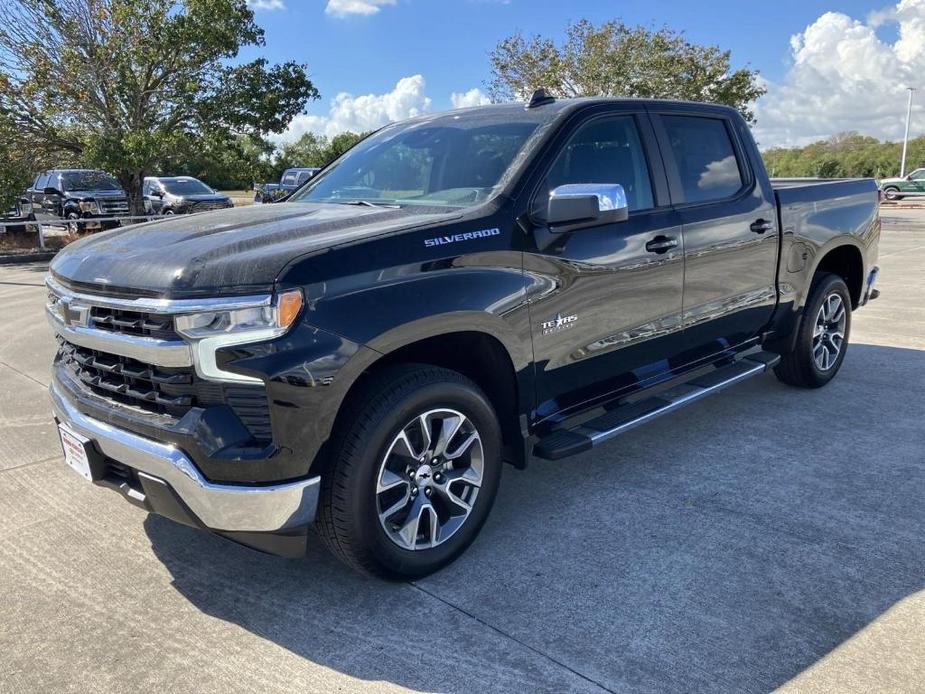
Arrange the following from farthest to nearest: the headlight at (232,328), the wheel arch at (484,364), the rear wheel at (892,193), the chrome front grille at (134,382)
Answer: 1. the rear wheel at (892,193)
2. the wheel arch at (484,364)
3. the chrome front grille at (134,382)
4. the headlight at (232,328)

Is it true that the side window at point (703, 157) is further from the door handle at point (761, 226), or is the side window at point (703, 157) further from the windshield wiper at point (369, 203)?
the windshield wiper at point (369, 203)

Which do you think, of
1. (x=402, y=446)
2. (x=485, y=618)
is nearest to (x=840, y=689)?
(x=485, y=618)

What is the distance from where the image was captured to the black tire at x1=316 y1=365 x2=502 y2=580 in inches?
109

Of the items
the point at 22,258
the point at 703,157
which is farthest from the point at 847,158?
the point at 703,157

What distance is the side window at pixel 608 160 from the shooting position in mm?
3656

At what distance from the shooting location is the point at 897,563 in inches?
125

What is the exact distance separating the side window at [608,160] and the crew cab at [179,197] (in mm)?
17583

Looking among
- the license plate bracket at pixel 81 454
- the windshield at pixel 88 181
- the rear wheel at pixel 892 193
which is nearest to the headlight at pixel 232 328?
the license plate bracket at pixel 81 454

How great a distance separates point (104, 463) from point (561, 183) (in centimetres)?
233

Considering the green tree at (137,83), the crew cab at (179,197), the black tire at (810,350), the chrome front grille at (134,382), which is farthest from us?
the crew cab at (179,197)

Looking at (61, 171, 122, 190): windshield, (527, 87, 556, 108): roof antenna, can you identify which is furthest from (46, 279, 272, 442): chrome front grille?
(61, 171, 122, 190): windshield

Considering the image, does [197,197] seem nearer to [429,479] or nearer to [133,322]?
[133,322]

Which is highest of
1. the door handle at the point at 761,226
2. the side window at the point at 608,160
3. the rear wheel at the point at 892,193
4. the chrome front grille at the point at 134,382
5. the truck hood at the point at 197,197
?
the truck hood at the point at 197,197

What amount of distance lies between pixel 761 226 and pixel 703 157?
0.60m
